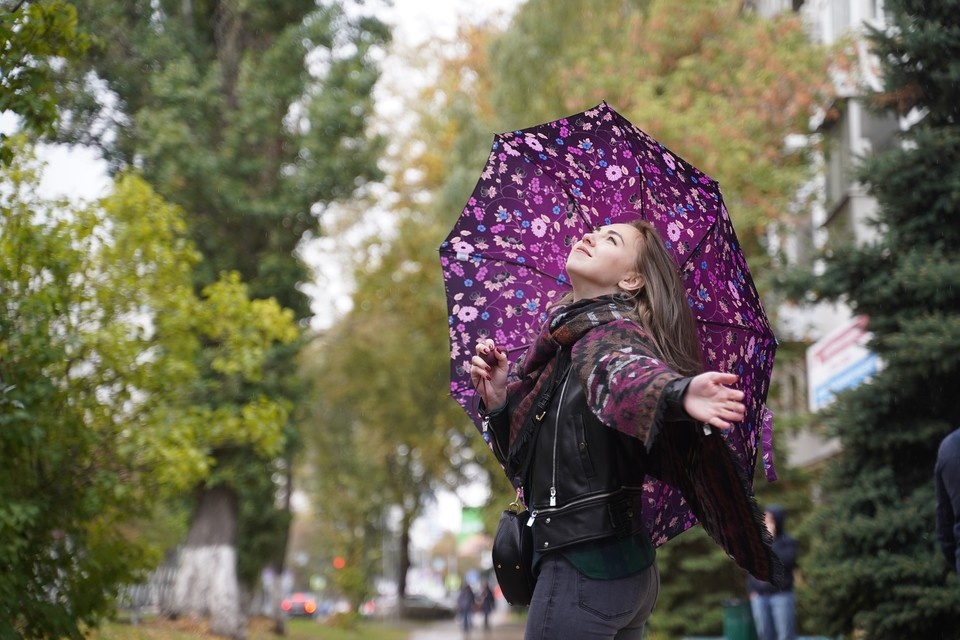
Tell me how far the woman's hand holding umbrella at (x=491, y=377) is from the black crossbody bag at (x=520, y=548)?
0.40 m

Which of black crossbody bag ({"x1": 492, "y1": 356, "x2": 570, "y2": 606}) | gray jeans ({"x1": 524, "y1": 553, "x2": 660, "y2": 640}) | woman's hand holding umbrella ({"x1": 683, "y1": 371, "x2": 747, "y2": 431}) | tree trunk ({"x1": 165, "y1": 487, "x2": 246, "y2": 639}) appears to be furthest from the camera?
tree trunk ({"x1": 165, "y1": 487, "x2": 246, "y2": 639})

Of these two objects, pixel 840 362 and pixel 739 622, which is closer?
pixel 739 622

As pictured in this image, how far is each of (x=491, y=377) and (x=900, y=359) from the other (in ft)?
21.7

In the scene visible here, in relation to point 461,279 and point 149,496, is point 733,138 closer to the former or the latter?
point 149,496

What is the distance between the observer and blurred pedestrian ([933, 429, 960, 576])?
18.4 ft

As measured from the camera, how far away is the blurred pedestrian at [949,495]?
18.4 ft

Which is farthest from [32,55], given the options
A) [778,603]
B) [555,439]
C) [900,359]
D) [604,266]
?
[778,603]

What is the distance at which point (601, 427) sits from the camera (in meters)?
3.35

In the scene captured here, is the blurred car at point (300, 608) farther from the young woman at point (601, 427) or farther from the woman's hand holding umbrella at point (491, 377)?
the young woman at point (601, 427)

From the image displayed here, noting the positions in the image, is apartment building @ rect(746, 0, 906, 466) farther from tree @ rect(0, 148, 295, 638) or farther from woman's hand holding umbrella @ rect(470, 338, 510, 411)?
woman's hand holding umbrella @ rect(470, 338, 510, 411)

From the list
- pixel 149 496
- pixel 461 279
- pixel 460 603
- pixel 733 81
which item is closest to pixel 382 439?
pixel 460 603

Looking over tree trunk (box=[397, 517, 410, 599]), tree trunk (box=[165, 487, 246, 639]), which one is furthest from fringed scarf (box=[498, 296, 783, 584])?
tree trunk (box=[397, 517, 410, 599])

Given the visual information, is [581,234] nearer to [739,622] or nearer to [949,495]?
[949,495]

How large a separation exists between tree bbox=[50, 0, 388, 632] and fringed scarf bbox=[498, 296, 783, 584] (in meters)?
15.6
